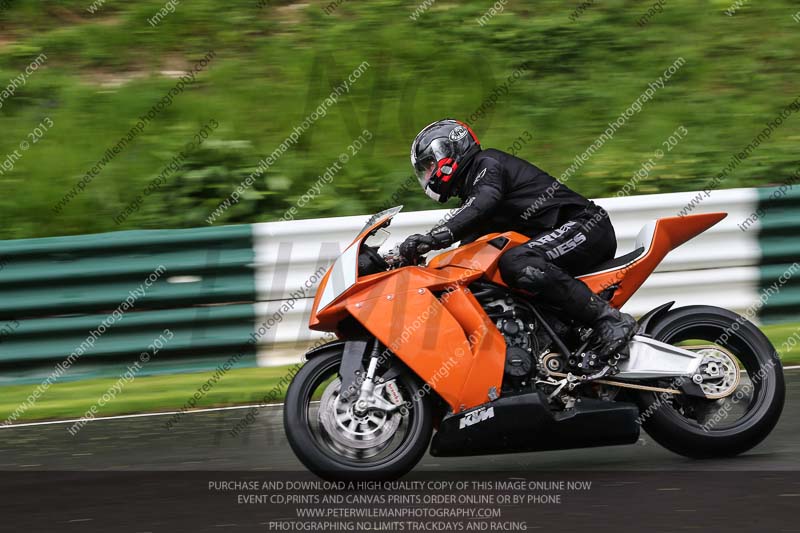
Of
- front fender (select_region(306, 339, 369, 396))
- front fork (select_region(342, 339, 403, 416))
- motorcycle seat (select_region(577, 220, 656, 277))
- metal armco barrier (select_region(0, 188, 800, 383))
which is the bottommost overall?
metal armco barrier (select_region(0, 188, 800, 383))

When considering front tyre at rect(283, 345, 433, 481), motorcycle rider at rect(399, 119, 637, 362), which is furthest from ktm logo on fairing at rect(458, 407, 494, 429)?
motorcycle rider at rect(399, 119, 637, 362)

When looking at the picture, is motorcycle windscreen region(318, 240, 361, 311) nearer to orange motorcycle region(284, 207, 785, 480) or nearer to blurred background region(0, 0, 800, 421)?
orange motorcycle region(284, 207, 785, 480)

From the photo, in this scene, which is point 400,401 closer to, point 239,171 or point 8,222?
point 239,171

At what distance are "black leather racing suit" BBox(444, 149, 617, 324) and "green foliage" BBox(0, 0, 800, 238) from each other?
3520 millimetres

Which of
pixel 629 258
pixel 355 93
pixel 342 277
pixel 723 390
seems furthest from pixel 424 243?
pixel 355 93

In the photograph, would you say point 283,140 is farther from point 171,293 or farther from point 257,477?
point 257,477

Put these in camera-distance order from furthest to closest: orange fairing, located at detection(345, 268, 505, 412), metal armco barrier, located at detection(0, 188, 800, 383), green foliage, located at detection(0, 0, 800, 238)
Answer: green foliage, located at detection(0, 0, 800, 238)
metal armco barrier, located at detection(0, 188, 800, 383)
orange fairing, located at detection(345, 268, 505, 412)

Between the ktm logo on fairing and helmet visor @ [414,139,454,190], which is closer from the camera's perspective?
the ktm logo on fairing

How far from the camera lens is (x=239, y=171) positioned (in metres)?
9.15

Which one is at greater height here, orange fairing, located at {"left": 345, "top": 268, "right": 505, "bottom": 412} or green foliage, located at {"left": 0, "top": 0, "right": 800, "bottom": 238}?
orange fairing, located at {"left": 345, "top": 268, "right": 505, "bottom": 412}

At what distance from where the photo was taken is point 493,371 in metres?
5.00

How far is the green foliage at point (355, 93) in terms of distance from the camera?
360 inches

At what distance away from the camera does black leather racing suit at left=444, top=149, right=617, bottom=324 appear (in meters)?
5.10

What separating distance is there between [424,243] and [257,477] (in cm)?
145
